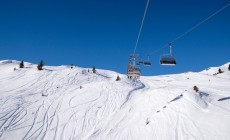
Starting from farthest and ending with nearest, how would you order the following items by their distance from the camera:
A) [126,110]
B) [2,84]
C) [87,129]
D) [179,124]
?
1. [2,84]
2. [126,110]
3. [87,129]
4. [179,124]

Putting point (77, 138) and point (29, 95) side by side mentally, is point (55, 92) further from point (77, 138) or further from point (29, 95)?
point (77, 138)

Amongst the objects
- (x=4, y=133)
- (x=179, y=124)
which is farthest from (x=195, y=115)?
(x=4, y=133)

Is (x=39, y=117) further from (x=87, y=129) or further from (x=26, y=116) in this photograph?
(x=87, y=129)

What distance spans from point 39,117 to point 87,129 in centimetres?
563

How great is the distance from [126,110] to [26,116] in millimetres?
10566

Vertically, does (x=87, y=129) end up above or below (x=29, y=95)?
below

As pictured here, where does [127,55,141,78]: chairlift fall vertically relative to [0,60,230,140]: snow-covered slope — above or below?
above

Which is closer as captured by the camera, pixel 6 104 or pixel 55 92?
pixel 6 104

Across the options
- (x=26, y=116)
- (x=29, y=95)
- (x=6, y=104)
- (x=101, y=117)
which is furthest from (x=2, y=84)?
(x=101, y=117)

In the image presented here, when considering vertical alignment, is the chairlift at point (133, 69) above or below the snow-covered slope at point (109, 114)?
above

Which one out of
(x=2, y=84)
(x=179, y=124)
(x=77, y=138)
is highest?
(x=2, y=84)

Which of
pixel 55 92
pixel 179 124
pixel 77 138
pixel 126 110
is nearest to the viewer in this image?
pixel 179 124

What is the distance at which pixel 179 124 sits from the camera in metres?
15.2

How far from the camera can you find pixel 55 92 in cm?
3053
